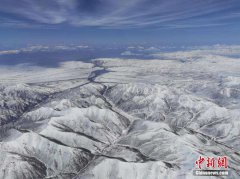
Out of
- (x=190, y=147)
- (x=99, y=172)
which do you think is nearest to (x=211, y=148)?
(x=190, y=147)

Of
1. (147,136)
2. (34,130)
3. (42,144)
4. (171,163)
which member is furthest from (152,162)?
(34,130)

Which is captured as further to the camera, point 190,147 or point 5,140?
point 5,140

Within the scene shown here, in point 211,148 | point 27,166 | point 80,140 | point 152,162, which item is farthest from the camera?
point 80,140

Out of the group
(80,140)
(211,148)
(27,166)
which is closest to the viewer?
(27,166)

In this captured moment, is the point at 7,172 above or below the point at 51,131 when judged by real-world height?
below

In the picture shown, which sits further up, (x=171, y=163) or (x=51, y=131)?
(x=51, y=131)

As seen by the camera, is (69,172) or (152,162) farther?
(69,172)

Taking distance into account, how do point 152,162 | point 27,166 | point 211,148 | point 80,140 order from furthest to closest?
point 80,140, point 211,148, point 27,166, point 152,162

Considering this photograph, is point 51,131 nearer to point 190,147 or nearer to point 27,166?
point 27,166

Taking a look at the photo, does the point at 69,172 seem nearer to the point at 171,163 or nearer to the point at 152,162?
the point at 152,162
